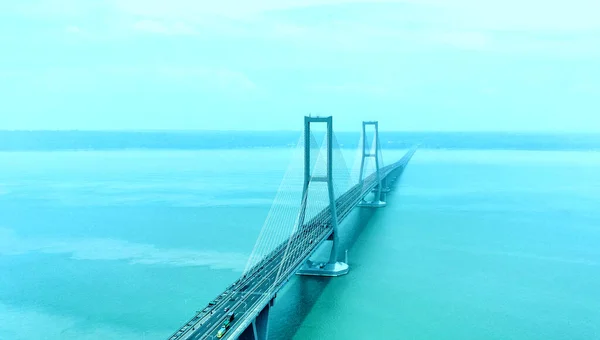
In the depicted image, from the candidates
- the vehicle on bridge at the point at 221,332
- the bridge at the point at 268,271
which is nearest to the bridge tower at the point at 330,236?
the bridge at the point at 268,271

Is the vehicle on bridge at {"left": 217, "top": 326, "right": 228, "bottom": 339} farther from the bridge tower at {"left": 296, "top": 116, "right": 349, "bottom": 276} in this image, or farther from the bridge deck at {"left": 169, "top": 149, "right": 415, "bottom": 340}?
the bridge tower at {"left": 296, "top": 116, "right": 349, "bottom": 276}

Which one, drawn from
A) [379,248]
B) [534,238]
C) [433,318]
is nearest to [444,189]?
[534,238]

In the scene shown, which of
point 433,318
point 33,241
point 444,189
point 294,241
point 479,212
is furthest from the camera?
point 444,189

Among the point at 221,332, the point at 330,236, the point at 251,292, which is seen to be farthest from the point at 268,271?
the point at 330,236

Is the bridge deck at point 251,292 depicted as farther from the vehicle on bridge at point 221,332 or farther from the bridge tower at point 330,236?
the bridge tower at point 330,236

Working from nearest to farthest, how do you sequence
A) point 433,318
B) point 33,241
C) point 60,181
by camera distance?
point 433,318, point 33,241, point 60,181

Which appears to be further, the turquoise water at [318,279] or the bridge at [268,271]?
the turquoise water at [318,279]

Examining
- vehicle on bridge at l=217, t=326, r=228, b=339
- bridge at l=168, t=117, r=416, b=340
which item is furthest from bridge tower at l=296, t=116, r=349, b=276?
vehicle on bridge at l=217, t=326, r=228, b=339

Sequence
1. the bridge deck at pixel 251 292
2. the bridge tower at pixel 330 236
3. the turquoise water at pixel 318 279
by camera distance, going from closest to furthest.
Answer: the bridge deck at pixel 251 292, the turquoise water at pixel 318 279, the bridge tower at pixel 330 236

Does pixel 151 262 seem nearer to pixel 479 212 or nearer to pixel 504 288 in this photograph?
pixel 504 288
